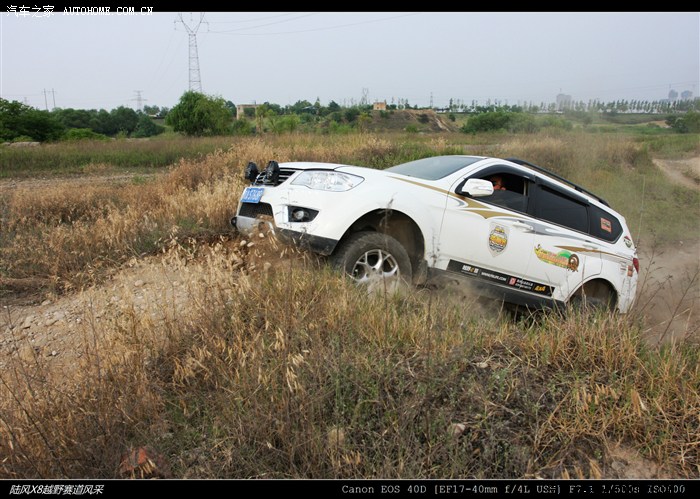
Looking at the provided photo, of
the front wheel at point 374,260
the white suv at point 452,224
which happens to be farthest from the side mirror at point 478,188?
the front wheel at point 374,260

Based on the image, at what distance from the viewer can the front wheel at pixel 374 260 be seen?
4098 mm

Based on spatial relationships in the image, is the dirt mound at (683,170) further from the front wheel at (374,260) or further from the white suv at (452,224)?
the front wheel at (374,260)

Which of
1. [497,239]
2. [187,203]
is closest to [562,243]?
[497,239]

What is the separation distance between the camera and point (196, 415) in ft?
9.31

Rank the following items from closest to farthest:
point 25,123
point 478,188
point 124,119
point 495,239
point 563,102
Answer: point 478,188, point 495,239, point 563,102, point 25,123, point 124,119

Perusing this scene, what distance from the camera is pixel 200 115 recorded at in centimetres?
3922

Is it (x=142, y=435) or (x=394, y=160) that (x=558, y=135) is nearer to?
(x=394, y=160)

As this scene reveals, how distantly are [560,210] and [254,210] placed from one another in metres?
3.39

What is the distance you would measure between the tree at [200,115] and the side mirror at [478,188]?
37239mm

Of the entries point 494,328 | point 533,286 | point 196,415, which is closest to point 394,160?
point 533,286

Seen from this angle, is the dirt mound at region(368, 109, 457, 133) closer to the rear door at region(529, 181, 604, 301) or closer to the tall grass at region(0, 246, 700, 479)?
the rear door at region(529, 181, 604, 301)

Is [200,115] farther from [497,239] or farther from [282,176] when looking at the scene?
[497,239]

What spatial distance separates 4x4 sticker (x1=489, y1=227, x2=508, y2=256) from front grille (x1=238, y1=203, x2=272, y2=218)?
2.20m

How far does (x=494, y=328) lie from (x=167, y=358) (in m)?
2.38
